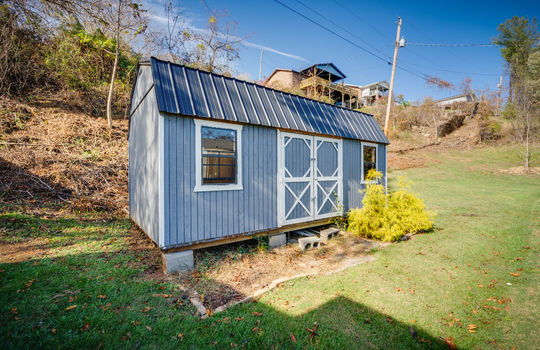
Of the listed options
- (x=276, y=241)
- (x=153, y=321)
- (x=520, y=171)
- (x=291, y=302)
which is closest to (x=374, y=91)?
(x=520, y=171)

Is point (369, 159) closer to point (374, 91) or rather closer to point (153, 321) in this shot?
point (153, 321)

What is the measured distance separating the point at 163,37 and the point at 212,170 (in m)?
11.2

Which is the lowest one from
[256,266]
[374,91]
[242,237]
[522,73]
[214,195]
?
[256,266]

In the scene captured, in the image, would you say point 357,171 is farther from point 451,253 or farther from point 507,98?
point 507,98

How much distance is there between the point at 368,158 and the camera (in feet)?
29.1

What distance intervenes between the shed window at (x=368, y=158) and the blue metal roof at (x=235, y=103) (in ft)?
3.56

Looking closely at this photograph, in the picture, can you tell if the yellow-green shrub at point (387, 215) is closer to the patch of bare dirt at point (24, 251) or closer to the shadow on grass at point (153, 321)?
the shadow on grass at point (153, 321)

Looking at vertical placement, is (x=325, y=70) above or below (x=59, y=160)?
above

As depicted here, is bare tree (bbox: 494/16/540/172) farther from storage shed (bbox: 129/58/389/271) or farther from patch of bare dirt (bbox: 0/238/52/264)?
patch of bare dirt (bbox: 0/238/52/264)

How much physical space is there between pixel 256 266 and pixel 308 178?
292cm

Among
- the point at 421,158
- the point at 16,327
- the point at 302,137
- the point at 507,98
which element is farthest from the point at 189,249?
the point at 507,98

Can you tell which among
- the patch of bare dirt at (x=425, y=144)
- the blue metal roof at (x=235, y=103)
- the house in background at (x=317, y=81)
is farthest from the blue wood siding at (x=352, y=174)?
the house in background at (x=317, y=81)

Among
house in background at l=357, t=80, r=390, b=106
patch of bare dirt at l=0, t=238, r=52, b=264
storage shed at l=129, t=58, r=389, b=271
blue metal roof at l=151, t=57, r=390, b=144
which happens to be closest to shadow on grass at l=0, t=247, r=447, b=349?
patch of bare dirt at l=0, t=238, r=52, b=264

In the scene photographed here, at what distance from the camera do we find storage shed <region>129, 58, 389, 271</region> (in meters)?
4.58
